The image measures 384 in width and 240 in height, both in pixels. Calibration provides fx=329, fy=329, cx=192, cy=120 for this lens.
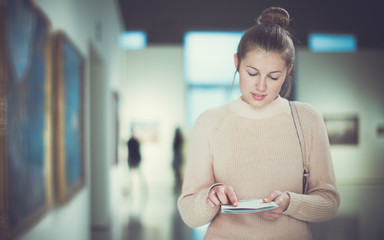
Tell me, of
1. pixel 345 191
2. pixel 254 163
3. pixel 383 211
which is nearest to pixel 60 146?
pixel 254 163

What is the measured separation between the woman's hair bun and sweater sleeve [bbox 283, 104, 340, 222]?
1.56 feet

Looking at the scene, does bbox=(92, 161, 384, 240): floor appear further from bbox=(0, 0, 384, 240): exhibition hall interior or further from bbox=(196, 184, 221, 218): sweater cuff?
bbox=(196, 184, 221, 218): sweater cuff

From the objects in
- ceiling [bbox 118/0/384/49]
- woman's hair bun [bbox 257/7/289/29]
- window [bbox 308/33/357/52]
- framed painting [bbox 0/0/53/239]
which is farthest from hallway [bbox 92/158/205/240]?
window [bbox 308/33/357/52]

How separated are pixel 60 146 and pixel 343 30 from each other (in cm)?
1294

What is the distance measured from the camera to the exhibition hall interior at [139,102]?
2.30m

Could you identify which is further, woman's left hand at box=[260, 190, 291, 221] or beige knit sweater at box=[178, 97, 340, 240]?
beige knit sweater at box=[178, 97, 340, 240]

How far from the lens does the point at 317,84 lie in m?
10.8

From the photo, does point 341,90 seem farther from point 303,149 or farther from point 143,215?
point 303,149

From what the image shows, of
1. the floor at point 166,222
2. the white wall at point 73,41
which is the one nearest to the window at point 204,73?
the floor at point 166,222

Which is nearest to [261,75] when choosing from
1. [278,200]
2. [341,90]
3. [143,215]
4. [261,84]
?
[261,84]

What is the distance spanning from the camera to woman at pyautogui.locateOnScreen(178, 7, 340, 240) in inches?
65.3

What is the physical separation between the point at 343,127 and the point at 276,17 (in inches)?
364

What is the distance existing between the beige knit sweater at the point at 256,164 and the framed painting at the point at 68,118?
6.51 ft

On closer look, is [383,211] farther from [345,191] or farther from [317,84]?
[317,84]
